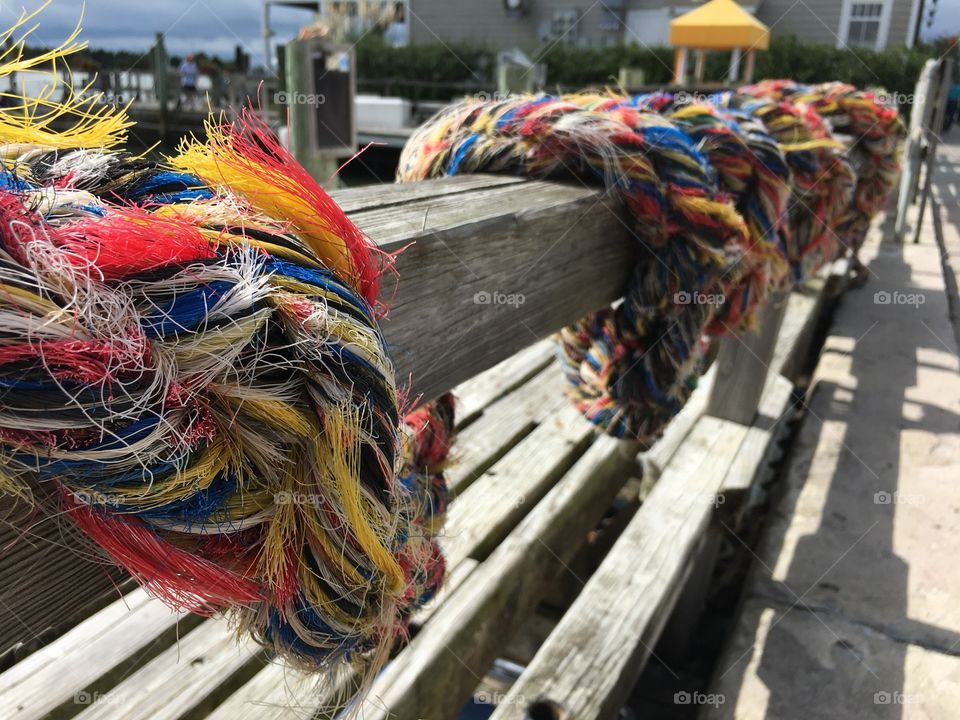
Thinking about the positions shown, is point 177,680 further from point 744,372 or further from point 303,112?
point 303,112

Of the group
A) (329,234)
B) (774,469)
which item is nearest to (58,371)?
(329,234)

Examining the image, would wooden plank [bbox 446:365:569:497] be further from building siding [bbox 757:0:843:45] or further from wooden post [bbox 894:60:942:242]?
building siding [bbox 757:0:843:45]

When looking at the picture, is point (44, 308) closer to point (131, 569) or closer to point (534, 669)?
point (131, 569)

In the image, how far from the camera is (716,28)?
33.5 ft

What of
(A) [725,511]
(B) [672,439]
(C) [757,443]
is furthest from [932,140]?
(A) [725,511]

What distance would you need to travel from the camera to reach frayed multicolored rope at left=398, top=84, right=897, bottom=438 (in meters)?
1.39

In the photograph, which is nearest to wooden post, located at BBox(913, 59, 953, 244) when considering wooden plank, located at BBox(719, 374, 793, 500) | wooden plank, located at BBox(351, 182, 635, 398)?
wooden plank, located at BBox(719, 374, 793, 500)

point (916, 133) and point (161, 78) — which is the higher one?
point (161, 78)

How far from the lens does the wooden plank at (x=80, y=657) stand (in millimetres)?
1474

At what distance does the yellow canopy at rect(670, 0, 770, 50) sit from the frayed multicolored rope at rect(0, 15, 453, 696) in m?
10.4

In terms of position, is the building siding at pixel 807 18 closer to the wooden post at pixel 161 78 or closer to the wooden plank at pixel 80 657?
the wooden post at pixel 161 78

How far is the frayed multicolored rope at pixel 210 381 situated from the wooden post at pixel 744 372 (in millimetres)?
2627

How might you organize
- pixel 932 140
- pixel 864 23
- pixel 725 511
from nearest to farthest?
pixel 725 511, pixel 932 140, pixel 864 23

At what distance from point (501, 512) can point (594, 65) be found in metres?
19.1
